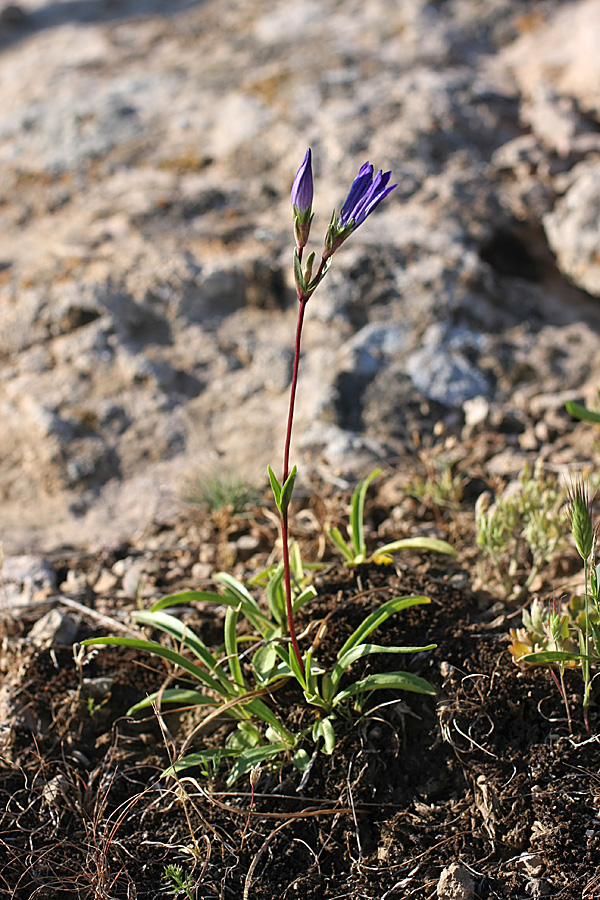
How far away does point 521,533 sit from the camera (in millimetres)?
2689

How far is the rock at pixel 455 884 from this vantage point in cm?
186

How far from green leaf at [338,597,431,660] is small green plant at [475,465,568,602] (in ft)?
1.53

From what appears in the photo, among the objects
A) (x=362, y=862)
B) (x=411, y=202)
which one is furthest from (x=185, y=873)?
(x=411, y=202)

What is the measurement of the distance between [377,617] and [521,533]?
2.47 feet

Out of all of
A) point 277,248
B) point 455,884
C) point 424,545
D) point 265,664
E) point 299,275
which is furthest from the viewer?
point 277,248

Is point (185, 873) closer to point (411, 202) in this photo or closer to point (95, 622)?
point (95, 622)

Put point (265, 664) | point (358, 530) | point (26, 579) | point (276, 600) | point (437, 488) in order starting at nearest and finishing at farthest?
point (265, 664), point (276, 600), point (358, 530), point (26, 579), point (437, 488)

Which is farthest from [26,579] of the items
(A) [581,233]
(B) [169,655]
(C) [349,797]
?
(A) [581,233]

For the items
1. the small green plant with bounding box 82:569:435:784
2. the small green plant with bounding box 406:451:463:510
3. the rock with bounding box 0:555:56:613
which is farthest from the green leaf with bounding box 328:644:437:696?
the rock with bounding box 0:555:56:613

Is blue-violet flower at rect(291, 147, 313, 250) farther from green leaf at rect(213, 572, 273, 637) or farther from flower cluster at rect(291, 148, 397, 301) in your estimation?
green leaf at rect(213, 572, 273, 637)

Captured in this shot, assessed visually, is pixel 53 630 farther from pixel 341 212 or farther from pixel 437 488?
pixel 341 212

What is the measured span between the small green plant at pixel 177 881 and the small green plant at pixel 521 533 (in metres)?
1.41

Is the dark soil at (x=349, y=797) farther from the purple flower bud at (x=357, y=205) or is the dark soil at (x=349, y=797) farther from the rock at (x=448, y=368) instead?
the rock at (x=448, y=368)

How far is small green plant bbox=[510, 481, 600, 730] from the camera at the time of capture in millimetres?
1923
